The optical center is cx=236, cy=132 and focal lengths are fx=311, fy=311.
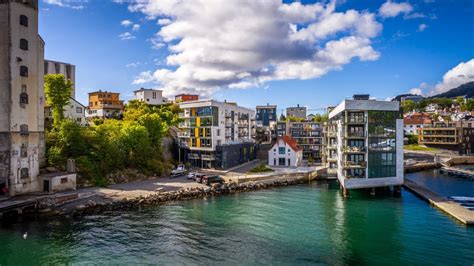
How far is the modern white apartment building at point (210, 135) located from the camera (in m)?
58.5

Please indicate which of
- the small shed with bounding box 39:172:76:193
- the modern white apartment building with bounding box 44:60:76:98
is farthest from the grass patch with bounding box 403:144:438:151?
the modern white apartment building with bounding box 44:60:76:98

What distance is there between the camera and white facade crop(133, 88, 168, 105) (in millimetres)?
82188

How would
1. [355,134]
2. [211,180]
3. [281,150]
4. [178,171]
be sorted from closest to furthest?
[355,134]
[211,180]
[178,171]
[281,150]

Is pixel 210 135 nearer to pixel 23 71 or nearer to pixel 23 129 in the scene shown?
pixel 23 129

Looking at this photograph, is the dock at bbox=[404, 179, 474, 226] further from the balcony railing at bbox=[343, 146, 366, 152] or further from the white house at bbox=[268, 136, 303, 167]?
the white house at bbox=[268, 136, 303, 167]

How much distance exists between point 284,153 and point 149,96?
1598 inches

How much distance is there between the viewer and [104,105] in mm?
80125

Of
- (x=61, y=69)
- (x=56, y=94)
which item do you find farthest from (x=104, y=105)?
(x=56, y=94)

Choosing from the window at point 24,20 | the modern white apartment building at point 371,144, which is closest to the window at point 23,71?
the window at point 24,20

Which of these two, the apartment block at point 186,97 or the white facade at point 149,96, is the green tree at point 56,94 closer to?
the white facade at point 149,96

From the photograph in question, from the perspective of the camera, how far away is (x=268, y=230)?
28.4 meters

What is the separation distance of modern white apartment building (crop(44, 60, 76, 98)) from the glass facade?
2543 inches

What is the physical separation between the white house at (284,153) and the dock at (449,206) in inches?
912

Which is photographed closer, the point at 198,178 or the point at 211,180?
the point at 211,180
